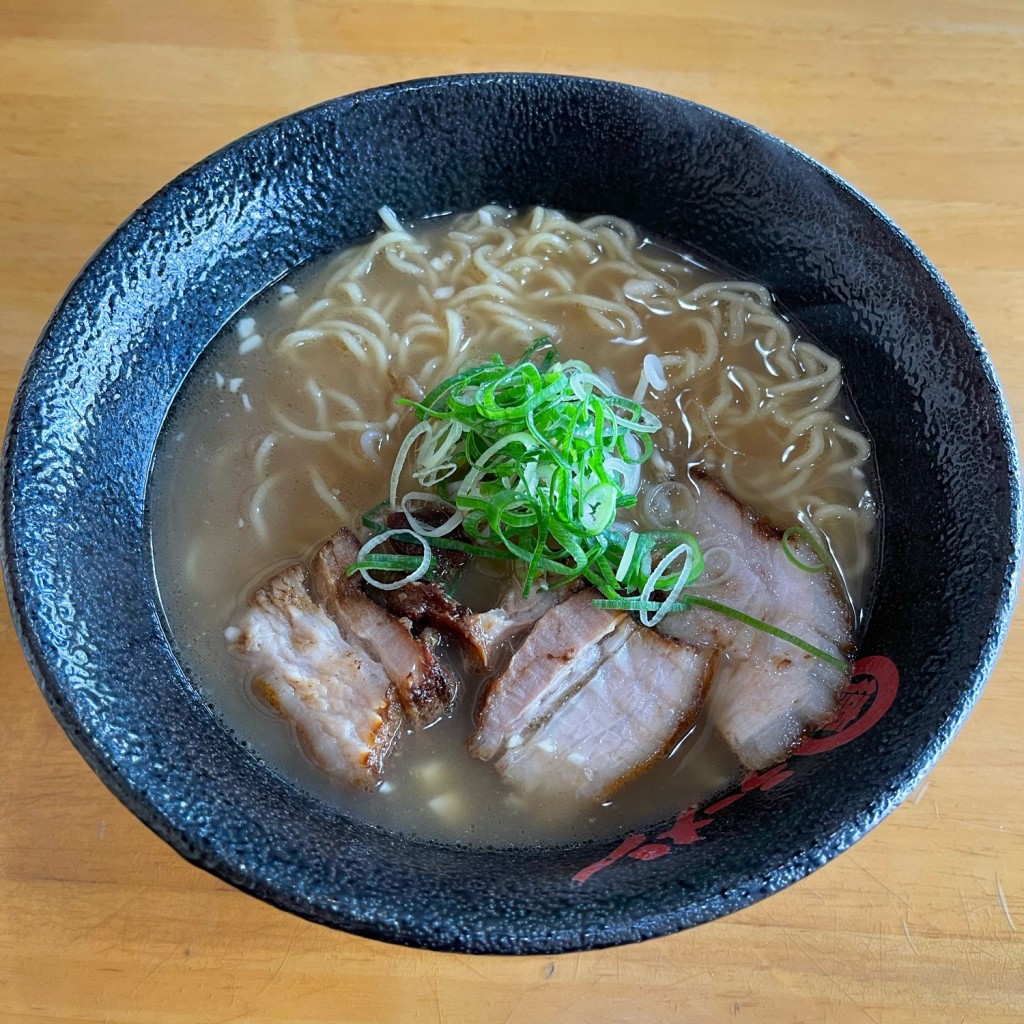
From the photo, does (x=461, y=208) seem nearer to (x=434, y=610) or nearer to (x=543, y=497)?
(x=543, y=497)

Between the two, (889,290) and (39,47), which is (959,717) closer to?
(889,290)

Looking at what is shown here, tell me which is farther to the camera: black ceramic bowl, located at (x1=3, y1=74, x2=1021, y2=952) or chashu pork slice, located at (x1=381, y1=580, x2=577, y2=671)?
chashu pork slice, located at (x1=381, y1=580, x2=577, y2=671)

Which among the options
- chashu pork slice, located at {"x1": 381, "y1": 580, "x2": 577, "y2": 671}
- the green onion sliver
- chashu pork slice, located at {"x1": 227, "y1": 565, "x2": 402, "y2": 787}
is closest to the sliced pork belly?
chashu pork slice, located at {"x1": 381, "y1": 580, "x2": 577, "y2": 671}

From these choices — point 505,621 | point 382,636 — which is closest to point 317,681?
point 382,636

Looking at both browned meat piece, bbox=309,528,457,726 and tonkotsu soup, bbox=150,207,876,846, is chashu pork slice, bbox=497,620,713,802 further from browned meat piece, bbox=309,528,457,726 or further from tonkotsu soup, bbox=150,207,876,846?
browned meat piece, bbox=309,528,457,726

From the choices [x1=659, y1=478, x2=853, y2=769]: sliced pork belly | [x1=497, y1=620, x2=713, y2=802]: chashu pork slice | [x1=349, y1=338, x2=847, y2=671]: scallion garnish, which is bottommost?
[x1=497, y1=620, x2=713, y2=802]: chashu pork slice
